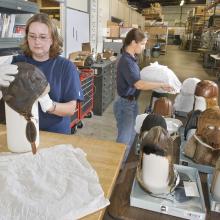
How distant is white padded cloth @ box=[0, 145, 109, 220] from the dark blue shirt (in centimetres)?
119

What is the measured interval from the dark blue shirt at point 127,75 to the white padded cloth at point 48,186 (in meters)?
1.19

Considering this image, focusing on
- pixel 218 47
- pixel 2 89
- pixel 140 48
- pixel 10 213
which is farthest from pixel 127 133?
pixel 218 47

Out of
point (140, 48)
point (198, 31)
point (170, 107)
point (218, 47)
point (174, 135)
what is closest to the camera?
point (174, 135)

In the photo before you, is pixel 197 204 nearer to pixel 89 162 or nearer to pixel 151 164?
pixel 151 164

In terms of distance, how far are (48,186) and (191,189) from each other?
0.49 meters

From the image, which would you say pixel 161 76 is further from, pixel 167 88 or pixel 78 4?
pixel 78 4

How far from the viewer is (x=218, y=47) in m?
9.15

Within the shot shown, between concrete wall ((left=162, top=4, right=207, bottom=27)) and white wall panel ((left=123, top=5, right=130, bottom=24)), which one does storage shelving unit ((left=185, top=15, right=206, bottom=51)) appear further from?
white wall panel ((left=123, top=5, right=130, bottom=24))

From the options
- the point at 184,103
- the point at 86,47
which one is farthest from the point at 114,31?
the point at 184,103

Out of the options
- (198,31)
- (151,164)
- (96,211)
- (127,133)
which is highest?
(198,31)

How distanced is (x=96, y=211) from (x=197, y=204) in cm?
33

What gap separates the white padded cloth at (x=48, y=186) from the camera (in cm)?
74

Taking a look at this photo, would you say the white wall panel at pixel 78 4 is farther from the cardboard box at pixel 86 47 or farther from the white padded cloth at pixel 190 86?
the white padded cloth at pixel 190 86

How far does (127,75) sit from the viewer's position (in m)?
2.16
